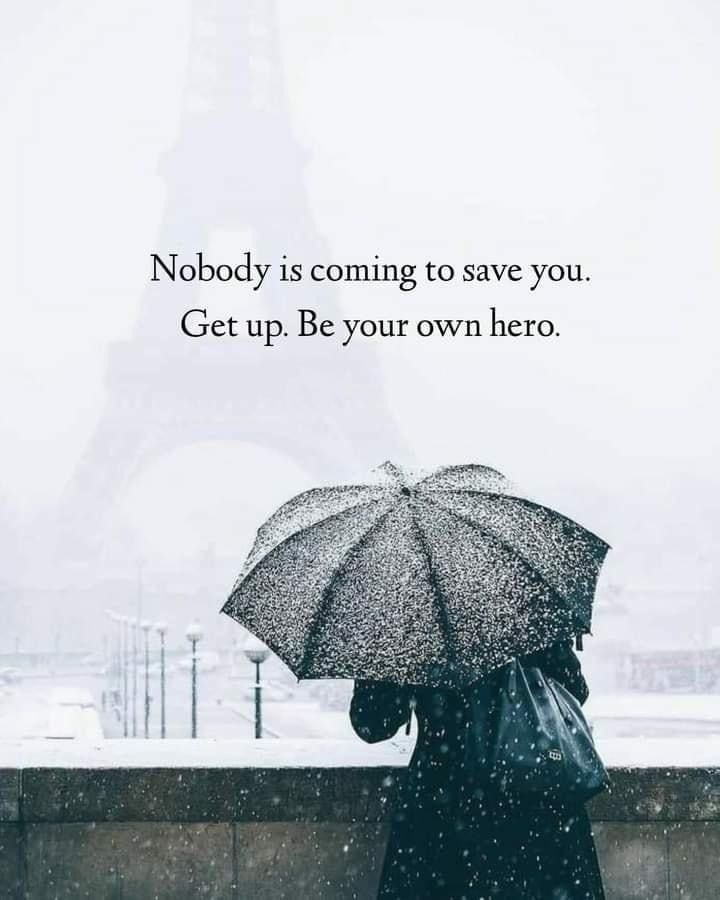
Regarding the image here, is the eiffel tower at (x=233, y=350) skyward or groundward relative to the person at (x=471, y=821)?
skyward

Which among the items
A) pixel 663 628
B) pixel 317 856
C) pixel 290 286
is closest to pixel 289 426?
pixel 290 286

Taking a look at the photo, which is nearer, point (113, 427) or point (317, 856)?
point (317, 856)

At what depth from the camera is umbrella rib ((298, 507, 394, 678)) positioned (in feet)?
9.18

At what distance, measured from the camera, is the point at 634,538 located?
81.6m

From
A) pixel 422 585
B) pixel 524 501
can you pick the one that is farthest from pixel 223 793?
pixel 524 501

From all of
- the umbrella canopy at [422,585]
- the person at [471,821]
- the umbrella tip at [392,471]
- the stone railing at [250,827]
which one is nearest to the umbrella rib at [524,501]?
the umbrella canopy at [422,585]

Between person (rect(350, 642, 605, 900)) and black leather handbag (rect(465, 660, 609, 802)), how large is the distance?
0.04 m

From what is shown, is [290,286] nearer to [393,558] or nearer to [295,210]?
[295,210]

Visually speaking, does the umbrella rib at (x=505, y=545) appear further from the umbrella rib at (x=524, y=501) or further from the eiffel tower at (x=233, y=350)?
the eiffel tower at (x=233, y=350)

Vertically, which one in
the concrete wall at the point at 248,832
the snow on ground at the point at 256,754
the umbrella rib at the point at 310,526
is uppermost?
the umbrella rib at the point at 310,526

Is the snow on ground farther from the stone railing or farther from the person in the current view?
the person

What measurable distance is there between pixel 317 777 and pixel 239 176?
3734cm

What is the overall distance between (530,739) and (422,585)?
1.28 ft

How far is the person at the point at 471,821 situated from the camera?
2.90m
